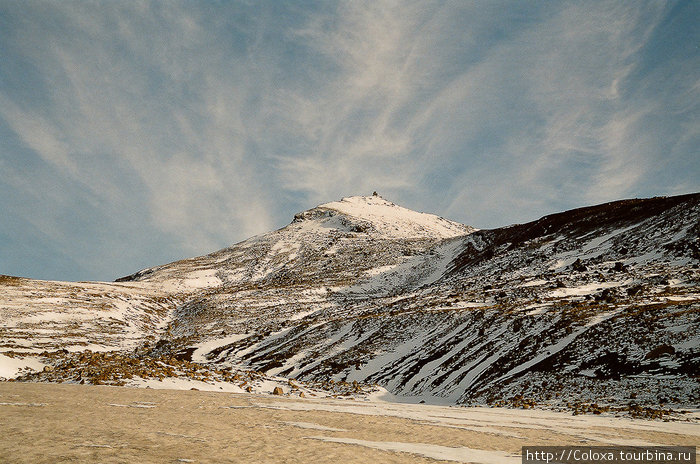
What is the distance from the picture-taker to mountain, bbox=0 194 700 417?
22.9 m

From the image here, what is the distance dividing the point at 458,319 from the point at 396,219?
414 ft

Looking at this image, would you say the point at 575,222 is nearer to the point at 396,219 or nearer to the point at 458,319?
the point at 458,319

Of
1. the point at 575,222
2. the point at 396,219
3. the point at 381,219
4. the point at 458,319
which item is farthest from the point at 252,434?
the point at 396,219

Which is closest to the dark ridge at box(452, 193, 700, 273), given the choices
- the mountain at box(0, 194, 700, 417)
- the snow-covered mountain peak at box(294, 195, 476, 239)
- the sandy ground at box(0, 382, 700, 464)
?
the mountain at box(0, 194, 700, 417)

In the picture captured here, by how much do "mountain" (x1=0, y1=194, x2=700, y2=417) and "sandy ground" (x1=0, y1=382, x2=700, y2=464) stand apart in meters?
7.46

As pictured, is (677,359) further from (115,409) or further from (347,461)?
(115,409)

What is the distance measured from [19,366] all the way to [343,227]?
122 m

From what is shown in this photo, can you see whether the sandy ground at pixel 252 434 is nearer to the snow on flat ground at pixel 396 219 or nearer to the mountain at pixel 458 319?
the mountain at pixel 458 319

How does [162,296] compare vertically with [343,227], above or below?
below

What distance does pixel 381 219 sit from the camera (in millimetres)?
159750

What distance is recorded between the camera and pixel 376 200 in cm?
19638

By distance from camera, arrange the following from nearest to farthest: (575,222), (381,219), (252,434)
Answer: (252,434) → (575,222) → (381,219)

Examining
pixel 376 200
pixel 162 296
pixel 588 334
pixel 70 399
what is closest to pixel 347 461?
pixel 70 399

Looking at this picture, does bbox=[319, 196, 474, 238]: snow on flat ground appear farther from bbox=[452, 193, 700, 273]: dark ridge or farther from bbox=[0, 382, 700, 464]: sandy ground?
bbox=[0, 382, 700, 464]: sandy ground
